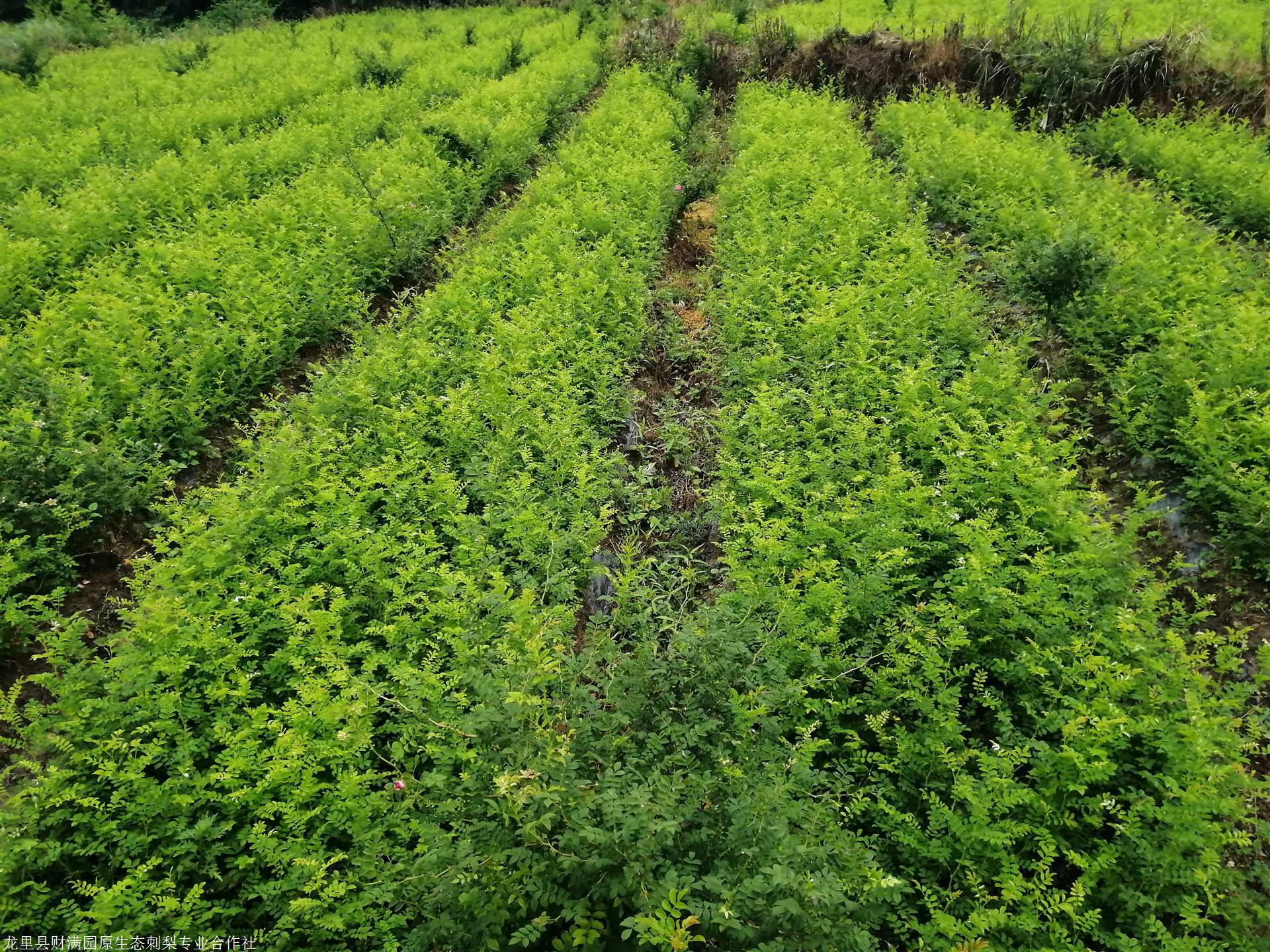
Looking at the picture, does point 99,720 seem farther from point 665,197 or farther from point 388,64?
point 388,64

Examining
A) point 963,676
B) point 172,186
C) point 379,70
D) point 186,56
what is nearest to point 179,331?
point 172,186

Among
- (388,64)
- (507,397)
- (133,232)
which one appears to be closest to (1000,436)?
(507,397)

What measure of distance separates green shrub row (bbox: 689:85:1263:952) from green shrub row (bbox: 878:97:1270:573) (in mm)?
895

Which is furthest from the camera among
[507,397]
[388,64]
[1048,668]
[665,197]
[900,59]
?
[388,64]

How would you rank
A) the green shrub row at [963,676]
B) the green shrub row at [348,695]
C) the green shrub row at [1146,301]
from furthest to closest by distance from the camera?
the green shrub row at [1146,301]
the green shrub row at [963,676]
the green shrub row at [348,695]

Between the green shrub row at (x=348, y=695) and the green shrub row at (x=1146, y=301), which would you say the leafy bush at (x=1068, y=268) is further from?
the green shrub row at (x=348, y=695)

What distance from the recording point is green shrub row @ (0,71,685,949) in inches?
114

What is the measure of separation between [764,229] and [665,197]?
2048mm

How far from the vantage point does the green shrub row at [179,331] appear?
5168 mm

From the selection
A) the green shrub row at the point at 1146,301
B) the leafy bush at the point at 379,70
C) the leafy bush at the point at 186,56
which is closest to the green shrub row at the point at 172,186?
the leafy bush at the point at 379,70

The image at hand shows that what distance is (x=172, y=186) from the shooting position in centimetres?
959

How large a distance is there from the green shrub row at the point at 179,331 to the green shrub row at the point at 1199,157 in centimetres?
1057

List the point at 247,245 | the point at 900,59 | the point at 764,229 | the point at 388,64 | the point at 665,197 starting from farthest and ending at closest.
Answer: the point at 388,64
the point at 900,59
the point at 665,197
the point at 764,229
the point at 247,245

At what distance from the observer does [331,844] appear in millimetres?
3318
